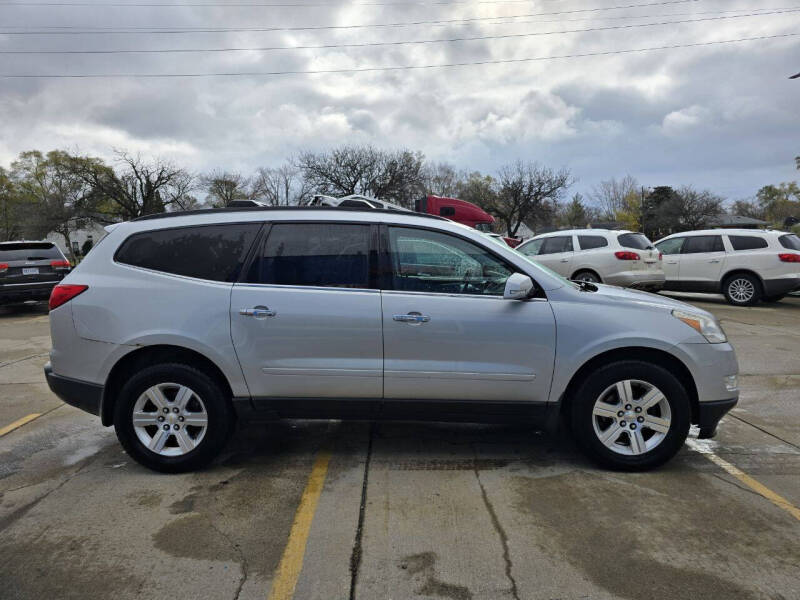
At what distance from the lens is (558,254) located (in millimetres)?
12234

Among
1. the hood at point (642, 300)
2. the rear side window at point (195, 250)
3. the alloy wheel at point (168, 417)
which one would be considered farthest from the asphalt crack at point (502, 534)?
the rear side window at point (195, 250)

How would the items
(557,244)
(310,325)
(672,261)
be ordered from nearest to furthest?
(310,325) → (557,244) → (672,261)

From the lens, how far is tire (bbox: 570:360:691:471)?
332cm

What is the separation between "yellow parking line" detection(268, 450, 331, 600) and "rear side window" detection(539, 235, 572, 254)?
32.5 ft

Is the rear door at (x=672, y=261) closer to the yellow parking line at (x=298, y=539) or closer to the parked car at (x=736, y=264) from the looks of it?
the parked car at (x=736, y=264)

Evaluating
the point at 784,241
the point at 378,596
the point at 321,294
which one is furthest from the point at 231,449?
the point at 784,241

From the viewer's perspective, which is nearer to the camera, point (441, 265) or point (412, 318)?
point (412, 318)

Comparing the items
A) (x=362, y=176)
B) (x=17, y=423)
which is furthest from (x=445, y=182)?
(x=17, y=423)

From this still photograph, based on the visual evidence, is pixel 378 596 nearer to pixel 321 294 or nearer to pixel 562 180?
pixel 321 294

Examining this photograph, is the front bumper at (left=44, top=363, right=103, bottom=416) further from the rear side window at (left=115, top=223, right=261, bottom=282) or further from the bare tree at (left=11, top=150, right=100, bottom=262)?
the bare tree at (left=11, top=150, right=100, bottom=262)

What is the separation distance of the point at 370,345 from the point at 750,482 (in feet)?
8.56

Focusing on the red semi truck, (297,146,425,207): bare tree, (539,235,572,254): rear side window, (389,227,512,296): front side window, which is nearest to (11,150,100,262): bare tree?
(297,146,425,207): bare tree

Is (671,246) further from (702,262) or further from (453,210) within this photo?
(453,210)

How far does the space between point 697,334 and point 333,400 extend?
7.96ft
